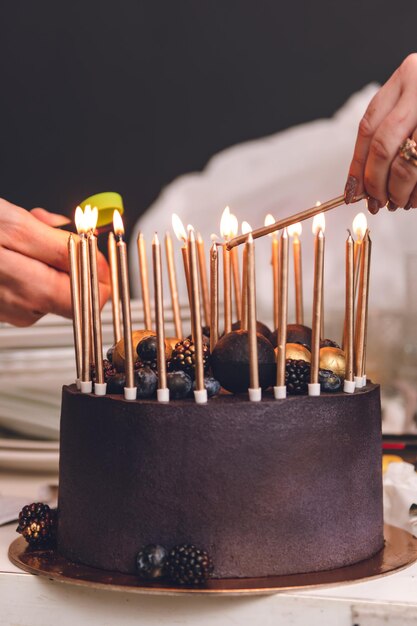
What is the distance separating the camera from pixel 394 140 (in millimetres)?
1034

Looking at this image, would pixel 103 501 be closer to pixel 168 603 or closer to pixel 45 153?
pixel 168 603

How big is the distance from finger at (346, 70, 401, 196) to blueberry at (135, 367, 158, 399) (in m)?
0.37

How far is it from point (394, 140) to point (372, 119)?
6 cm

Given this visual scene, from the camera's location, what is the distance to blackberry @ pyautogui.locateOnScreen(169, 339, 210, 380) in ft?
3.28

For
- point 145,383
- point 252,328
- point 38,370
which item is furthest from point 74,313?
point 38,370

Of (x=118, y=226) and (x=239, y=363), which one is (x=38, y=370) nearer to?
(x=118, y=226)

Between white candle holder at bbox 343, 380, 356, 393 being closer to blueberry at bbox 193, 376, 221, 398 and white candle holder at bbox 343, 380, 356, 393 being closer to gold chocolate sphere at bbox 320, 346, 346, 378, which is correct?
gold chocolate sphere at bbox 320, 346, 346, 378

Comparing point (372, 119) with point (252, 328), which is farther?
point (372, 119)

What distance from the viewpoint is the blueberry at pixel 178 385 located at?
0.96m

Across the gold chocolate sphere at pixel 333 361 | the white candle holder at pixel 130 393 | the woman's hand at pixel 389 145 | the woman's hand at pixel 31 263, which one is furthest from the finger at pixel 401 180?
the woman's hand at pixel 31 263

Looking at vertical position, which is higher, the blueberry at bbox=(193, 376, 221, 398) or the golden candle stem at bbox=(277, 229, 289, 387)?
the golden candle stem at bbox=(277, 229, 289, 387)

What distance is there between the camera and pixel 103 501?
97 centimetres

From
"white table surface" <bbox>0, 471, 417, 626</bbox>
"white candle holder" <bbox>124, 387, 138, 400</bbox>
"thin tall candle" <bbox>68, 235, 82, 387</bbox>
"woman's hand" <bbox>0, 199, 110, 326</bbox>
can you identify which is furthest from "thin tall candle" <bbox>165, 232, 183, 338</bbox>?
"white table surface" <bbox>0, 471, 417, 626</bbox>

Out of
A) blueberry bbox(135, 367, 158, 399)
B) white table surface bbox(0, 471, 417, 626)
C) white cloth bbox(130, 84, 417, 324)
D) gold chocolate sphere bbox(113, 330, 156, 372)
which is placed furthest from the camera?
white cloth bbox(130, 84, 417, 324)
